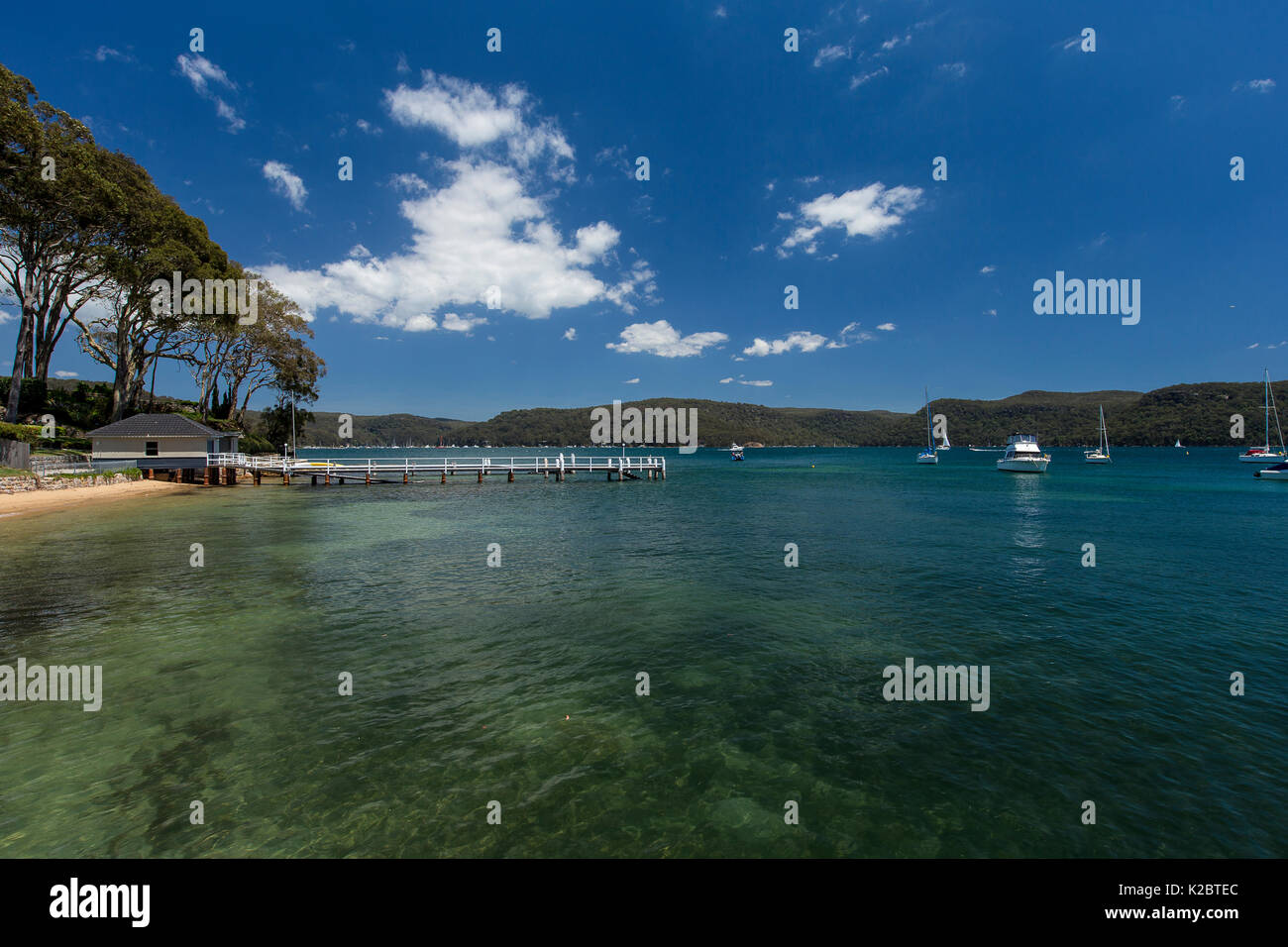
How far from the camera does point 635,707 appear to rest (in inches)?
335

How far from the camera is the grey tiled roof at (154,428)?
4762cm

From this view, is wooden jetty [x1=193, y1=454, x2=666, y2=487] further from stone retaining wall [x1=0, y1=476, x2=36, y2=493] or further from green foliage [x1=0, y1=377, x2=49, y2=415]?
green foliage [x1=0, y1=377, x2=49, y2=415]

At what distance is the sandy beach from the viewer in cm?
2956

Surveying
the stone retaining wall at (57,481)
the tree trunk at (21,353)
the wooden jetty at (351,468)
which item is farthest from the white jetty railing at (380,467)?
the tree trunk at (21,353)

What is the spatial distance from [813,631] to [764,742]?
5255mm

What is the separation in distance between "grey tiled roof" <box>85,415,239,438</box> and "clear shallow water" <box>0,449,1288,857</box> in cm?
3602

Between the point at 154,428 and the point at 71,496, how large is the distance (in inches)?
689

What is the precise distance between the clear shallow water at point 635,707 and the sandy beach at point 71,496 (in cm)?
1384

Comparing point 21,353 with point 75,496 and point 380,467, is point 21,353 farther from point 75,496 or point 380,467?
point 380,467

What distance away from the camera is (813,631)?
40.1 feet

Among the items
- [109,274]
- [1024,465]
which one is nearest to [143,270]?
[109,274]

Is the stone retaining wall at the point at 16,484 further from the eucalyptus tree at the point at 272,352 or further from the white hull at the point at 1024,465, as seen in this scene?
the white hull at the point at 1024,465

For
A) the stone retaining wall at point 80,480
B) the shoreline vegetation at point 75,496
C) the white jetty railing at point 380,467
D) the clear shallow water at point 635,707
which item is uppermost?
the white jetty railing at point 380,467

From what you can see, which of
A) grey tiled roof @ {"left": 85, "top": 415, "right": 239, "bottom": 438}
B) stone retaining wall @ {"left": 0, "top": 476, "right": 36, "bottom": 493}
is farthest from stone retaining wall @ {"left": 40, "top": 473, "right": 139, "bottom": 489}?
grey tiled roof @ {"left": 85, "top": 415, "right": 239, "bottom": 438}
